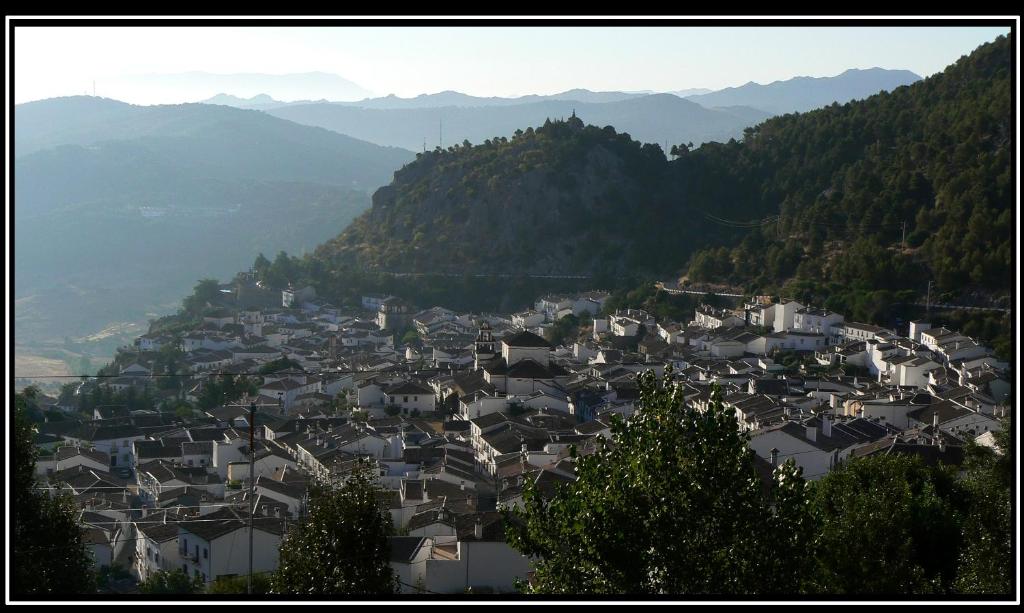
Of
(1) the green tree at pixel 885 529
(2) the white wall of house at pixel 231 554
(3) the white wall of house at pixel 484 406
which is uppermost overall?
(1) the green tree at pixel 885 529

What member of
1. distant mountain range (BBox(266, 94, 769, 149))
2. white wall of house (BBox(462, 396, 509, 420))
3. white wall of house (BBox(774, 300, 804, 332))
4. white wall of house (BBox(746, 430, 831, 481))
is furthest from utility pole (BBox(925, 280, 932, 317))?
distant mountain range (BBox(266, 94, 769, 149))

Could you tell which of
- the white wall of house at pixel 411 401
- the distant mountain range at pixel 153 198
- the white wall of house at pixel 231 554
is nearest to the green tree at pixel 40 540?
the white wall of house at pixel 231 554

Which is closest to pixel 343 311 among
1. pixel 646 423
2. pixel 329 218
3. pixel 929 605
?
pixel 646 423

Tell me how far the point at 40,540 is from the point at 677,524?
4.27 m

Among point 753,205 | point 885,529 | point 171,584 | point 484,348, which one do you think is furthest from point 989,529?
point 753,205

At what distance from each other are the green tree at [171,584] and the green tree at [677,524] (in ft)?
18.9

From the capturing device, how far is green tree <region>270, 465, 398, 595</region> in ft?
18.6

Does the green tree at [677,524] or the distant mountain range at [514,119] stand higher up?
the distant mountain range at [514,119]

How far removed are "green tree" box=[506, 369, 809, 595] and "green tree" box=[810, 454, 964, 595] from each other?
0.46 metres

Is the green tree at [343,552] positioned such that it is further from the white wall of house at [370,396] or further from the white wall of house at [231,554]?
the white wall of house at [370,396]

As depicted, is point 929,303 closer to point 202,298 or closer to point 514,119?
point 202,298

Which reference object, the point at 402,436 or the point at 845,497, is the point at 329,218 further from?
the point at 845,497

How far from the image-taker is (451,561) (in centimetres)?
1030

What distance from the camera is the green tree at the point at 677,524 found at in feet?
15.7
